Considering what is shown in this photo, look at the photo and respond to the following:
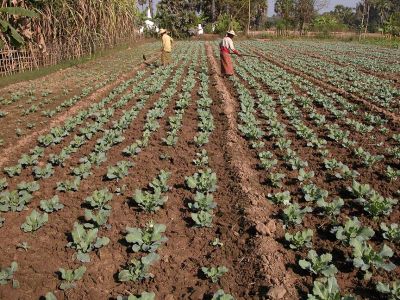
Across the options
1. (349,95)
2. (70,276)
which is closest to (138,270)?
(70,276)

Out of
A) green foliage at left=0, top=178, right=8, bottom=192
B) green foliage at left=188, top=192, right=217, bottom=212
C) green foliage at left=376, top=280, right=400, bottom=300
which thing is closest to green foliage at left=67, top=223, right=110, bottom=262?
green foliage at left=188, top=192, right=217, bottom=212

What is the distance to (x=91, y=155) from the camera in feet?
20.7

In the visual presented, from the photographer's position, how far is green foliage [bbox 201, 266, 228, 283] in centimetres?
351

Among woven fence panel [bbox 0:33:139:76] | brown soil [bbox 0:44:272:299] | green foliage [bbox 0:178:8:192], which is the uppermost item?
woven fence panel [bbox 0:33:139:76]

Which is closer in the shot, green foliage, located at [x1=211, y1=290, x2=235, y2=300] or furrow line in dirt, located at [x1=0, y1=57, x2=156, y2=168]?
green foliage, located at [x1=211, y1=290, x2=235, y2=300]

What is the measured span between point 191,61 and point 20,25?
8216 mm

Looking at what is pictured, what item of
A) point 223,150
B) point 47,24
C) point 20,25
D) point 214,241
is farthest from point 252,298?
point 47,24

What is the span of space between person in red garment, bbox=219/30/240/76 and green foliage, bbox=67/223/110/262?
9.63 metres

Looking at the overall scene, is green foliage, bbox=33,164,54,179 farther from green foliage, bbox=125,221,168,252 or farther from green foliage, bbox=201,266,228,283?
green foliage, bbox=201,266,228,283

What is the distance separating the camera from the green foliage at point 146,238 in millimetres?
3920

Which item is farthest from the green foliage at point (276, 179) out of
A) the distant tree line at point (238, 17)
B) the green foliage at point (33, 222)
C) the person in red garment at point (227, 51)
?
the distant tree line at point (238, 17)

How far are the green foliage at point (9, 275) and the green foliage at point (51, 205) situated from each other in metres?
1.17

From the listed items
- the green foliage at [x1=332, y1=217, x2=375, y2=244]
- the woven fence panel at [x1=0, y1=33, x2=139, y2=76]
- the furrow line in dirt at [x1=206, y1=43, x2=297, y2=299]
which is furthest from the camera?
the woven fence panel at [x1=0, y1=33, x2=139, y2=76]

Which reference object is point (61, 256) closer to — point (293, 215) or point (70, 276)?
point (70, 276)
